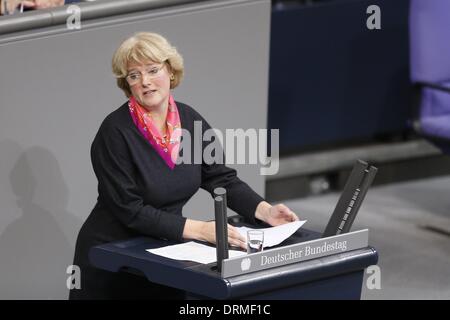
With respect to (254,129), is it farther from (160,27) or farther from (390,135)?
(390,135)

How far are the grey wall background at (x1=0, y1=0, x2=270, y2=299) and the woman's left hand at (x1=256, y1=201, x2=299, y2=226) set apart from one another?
79 cm

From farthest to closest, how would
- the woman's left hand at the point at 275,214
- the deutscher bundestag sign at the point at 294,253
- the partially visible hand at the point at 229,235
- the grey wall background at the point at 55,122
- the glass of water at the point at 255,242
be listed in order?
the grey wall background at the point at 55,122 → the woman's left hand at the point at 275,214 → the partially visible hand at the point at 229,235 → the glass of water at the point at 255,242 → the deutscher bundestag sign at the point at 294,253

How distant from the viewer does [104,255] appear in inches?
156

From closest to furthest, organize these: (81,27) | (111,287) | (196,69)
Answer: (111,287), (81,27), (196,69)

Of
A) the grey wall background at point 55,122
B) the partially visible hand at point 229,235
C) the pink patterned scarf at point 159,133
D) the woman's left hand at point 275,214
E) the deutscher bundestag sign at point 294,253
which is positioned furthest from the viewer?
the grey wall background at point 55,122

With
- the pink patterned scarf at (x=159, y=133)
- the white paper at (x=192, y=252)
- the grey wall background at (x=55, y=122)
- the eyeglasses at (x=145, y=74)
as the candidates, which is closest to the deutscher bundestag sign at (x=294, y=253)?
the white paper at (x=192, y=252)

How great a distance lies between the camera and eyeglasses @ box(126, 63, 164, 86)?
402 centimetres

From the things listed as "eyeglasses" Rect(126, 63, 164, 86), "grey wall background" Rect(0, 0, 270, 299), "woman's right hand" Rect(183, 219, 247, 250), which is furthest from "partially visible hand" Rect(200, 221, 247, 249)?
"grey wall background" Rect(0, 0, 270, 299)

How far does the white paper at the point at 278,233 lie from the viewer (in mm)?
3954

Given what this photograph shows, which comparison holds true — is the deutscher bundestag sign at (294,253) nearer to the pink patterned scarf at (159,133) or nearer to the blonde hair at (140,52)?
the pink patterned scarf at (159,133)

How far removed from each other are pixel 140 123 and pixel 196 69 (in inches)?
38.6

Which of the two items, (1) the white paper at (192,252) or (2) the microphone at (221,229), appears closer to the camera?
(2) the microphone at (221,229)

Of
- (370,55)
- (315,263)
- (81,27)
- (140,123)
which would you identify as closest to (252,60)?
(81,27)
